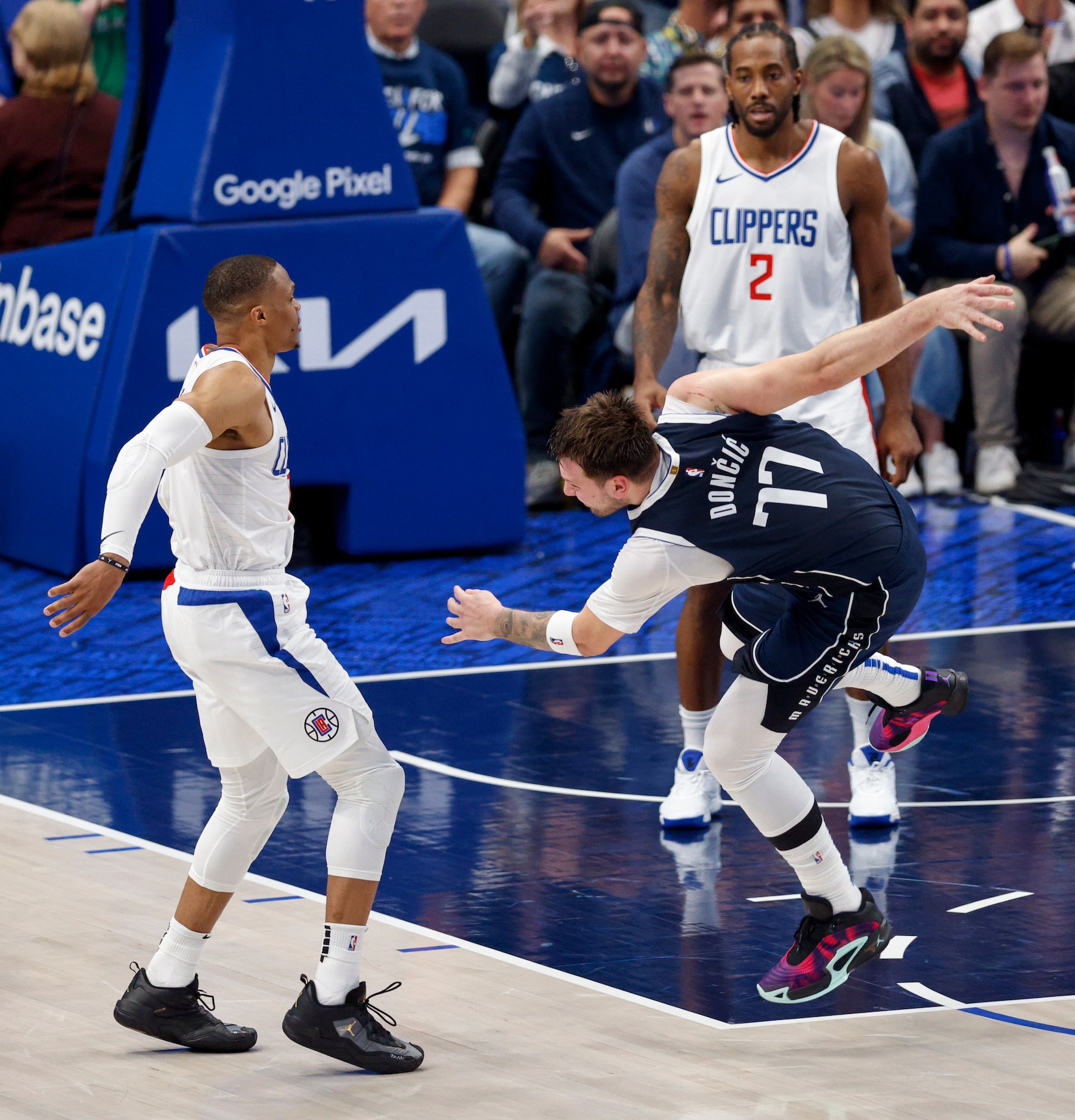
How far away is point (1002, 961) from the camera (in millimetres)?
5156

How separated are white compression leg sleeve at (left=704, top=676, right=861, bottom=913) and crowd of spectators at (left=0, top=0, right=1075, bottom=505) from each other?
19.0 ft

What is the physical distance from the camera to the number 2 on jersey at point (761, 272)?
6488 millimetres

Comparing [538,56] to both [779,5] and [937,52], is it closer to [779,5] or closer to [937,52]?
[779,5]

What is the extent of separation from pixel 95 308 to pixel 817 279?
433 centimetres

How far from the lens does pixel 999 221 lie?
439 inches

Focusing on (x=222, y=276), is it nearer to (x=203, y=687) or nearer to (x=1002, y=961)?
(x=203, y=687)

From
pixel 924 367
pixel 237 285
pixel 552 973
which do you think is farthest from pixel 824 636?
pixel 924 367

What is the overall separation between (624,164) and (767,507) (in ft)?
19.8

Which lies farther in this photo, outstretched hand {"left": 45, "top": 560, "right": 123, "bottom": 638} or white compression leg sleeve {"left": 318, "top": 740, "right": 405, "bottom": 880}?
white compression leg sleeve {"left": 318, "top": 740, "right": 405, "bottom": 880}

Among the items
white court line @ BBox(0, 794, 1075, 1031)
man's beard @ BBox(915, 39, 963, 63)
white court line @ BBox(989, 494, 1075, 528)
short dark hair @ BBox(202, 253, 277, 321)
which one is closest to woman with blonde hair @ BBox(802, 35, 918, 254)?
man's beard @ BBox(915, 39, 963, 63)

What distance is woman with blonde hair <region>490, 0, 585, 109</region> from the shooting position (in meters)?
11.9

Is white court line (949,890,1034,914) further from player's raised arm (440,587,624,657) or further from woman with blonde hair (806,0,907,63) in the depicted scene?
woman with blonde hair (806,0,907,63)

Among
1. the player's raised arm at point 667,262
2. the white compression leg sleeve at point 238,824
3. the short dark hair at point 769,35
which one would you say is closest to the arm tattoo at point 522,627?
the white compression leg sleeve at point 238,824

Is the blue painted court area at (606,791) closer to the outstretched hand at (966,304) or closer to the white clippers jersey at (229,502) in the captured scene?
the white clippers jersey at (229,502)
